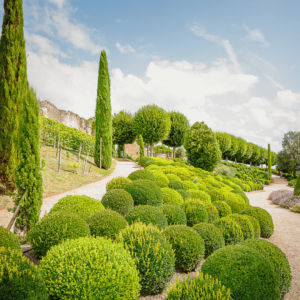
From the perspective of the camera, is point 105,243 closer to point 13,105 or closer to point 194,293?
point 194,293

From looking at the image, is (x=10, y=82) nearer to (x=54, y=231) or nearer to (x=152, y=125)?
(x=54, y=231)

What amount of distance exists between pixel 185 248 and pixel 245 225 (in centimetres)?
257

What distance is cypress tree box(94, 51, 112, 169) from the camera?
15.4 meters

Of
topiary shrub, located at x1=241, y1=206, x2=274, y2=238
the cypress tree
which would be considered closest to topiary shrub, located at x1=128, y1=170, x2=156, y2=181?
topiary shrub, located at x1=241, y1=206, x2=274, y2=238

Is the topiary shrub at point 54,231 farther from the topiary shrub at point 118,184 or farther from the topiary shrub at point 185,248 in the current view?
the topiary shrub at point 118,184

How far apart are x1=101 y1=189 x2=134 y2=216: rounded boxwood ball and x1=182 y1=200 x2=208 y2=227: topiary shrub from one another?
1.59 metres

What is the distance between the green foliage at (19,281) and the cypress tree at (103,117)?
13521mm

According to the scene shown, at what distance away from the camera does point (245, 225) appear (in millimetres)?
5340

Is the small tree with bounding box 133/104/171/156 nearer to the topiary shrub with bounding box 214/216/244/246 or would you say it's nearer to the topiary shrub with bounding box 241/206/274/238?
the topiary shrub with bounding box 241/206/274/238

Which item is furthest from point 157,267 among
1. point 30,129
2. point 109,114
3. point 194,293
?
point 109,114

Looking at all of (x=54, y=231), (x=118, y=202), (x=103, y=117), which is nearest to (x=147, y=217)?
(x=118, y=202)

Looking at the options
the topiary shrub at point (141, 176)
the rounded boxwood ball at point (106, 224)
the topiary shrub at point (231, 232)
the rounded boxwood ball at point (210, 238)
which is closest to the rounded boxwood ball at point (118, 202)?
the rounded boxwood ball at point (106, 224)

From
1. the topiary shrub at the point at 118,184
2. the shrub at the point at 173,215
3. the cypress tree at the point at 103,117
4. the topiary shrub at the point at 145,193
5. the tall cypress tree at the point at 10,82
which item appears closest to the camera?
the shrub at the point at 173,215

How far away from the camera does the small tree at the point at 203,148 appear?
1816cm
